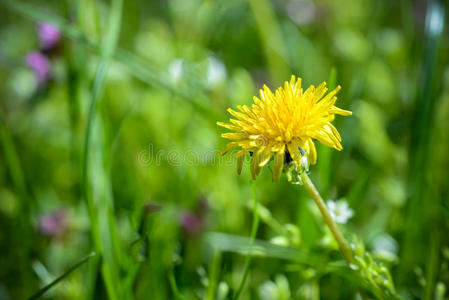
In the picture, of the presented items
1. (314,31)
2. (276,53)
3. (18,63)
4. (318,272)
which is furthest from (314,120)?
(18,63)

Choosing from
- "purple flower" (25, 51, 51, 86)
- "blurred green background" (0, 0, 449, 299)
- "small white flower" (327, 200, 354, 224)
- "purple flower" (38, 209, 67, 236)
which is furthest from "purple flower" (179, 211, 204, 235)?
"purple flower" (25, 51, 51, 86)

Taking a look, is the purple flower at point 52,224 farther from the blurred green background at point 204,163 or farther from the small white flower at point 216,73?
the small white flower at point 216,73

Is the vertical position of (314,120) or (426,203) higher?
(314,120)

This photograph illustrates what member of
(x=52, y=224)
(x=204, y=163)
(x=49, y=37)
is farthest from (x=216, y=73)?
(x=52, y=224)

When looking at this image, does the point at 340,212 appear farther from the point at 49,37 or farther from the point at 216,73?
the point at 49,37

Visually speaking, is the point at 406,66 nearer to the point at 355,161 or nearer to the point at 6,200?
the point at 355,161

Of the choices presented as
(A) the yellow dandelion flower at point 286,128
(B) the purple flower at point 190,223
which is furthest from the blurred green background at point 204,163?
(A) the yellow dandelion flower at point 286,128

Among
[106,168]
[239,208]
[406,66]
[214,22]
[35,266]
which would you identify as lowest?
[35,266]

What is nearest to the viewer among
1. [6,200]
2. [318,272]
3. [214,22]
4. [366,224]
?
[318,272]
